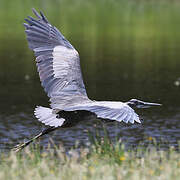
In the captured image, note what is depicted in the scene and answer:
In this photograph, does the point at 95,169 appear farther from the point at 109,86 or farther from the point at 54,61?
the point at 109,86

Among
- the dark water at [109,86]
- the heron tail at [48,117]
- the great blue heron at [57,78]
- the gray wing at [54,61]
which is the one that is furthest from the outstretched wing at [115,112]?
the gray wing at [54,61]

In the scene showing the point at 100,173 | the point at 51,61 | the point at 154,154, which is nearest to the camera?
the point at 100,173

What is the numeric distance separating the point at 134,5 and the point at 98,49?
1240 centimetres

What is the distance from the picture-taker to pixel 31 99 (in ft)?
37.6

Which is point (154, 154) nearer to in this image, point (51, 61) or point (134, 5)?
point (51, 61)

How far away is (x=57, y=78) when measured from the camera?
20.9 feet

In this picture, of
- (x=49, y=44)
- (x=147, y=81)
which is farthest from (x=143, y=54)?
(x=49, y=44)

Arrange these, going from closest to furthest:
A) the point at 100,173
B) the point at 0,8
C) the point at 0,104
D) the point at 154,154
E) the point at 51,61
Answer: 1. the point at 100,173
2. the point at 154,154
3. the point at 51,61
4. the point at 0,104
5. the point at 0,8

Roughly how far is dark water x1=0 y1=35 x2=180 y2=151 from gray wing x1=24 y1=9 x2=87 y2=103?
0.52 m

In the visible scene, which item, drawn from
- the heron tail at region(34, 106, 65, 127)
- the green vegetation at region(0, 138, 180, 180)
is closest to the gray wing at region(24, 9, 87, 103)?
the heron tail at region(34, 106, 65, 127)

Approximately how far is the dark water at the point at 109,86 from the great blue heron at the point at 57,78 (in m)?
0.27

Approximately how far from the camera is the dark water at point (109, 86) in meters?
8.77

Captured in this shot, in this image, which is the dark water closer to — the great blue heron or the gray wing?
the great blue heron

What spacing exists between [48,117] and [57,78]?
701mm
